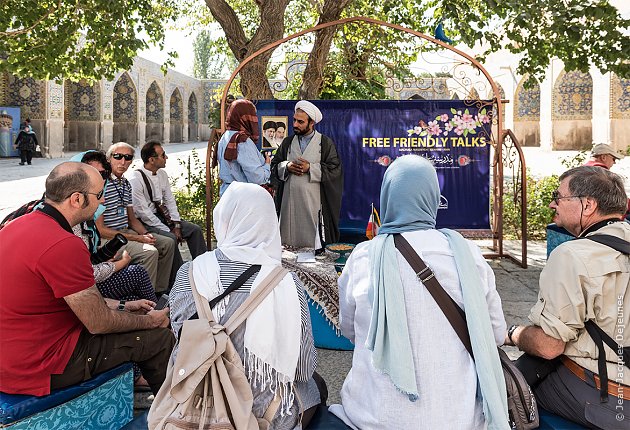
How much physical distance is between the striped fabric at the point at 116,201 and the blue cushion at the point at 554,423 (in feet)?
10.6

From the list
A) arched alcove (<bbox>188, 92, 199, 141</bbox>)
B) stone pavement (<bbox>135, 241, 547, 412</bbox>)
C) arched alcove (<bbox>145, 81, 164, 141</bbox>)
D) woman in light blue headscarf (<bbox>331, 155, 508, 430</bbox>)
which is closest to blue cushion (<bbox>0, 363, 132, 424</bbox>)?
stone pavement (<bbox>135, 241, 547, 412</bbox>)

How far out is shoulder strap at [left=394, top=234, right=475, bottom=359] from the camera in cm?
182

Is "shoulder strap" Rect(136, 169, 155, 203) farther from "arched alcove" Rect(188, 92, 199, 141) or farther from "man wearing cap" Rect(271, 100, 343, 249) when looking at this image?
"arched alcove" Rect(188, 92, 199, 141)

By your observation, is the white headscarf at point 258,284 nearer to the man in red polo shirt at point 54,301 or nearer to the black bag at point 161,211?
the man in red polo shirt at point 54,301

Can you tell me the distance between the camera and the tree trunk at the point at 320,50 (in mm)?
7645

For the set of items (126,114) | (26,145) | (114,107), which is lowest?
(26,145)

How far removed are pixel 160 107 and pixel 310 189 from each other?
27.4 meters

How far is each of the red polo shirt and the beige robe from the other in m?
2.72

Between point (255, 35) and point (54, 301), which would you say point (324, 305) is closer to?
point (54, 301)

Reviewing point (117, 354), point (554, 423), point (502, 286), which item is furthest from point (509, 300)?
point (117, 354)

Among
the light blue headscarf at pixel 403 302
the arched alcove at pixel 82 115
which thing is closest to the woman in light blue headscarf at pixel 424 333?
the light blue headscarf at pixel 403 302

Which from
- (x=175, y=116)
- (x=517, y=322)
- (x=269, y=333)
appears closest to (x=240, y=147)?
(x=517, y=322)

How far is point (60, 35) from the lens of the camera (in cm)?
683

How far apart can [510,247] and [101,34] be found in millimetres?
5343
